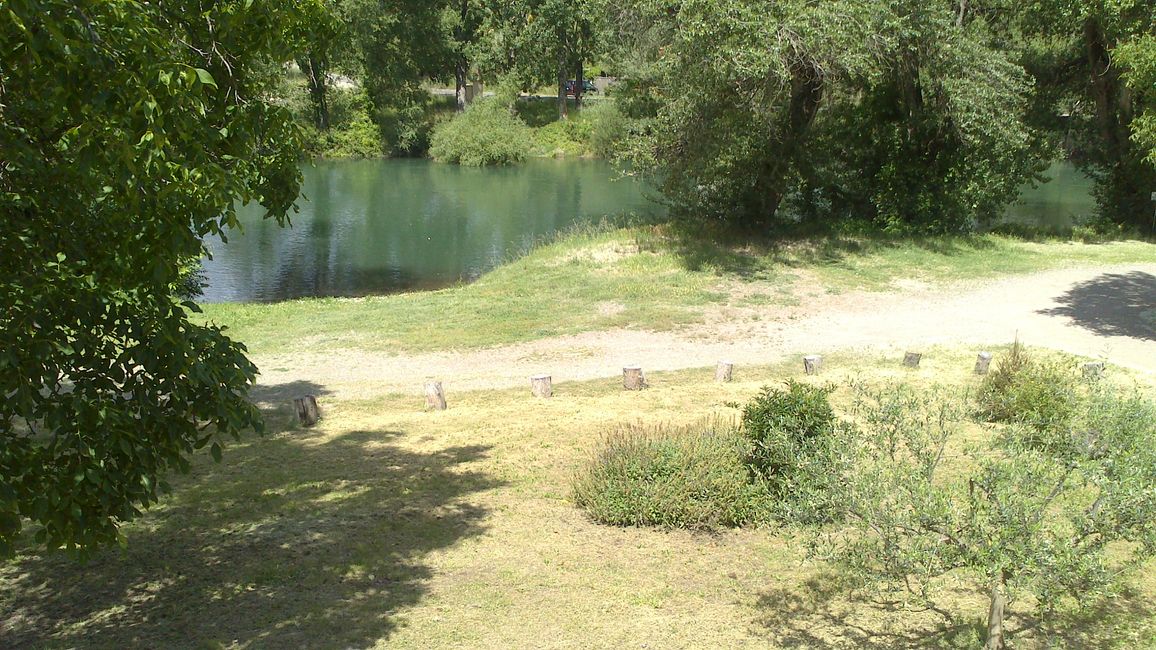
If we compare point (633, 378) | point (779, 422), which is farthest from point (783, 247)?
point (779, 422)

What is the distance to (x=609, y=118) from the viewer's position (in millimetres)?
45406

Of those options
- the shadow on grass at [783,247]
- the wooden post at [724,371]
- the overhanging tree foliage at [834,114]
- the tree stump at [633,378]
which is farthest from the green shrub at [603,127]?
the tree stump at [633,378]

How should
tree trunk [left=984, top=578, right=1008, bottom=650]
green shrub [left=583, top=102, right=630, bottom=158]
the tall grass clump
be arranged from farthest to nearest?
green shrub [left=583, top=102, right=630, bottom=158] → the tall grass clump → tree trunk [left=984, top=578, right=1008, bottom=650]

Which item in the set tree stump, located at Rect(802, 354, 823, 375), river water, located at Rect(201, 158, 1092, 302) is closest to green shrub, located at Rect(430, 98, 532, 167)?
river water, located at Rect(201, 158, 1092, 302)

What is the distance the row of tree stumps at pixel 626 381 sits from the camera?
10.9 metres

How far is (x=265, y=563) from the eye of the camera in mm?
7270

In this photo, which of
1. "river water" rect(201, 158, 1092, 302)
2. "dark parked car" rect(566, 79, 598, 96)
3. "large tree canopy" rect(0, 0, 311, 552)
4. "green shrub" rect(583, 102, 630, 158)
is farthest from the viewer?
"dark parked car" rect(566, 79, 598, 96)

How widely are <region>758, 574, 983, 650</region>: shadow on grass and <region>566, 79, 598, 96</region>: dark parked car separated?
54463mm

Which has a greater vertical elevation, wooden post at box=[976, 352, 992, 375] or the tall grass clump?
the tall grass clump

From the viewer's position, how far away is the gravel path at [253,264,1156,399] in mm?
13023

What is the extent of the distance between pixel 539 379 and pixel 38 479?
7200 millimetres

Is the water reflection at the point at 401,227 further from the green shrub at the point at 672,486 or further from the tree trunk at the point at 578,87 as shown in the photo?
the green shrub at the point at 672,486

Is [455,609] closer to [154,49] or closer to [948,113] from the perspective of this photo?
[154,49]

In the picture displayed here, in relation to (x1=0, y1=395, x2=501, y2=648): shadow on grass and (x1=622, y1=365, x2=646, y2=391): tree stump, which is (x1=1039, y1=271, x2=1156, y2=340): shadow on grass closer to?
(x1=622, y1=365, x2=646, y2=391): tree stump
